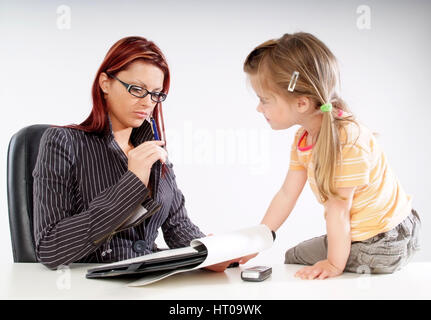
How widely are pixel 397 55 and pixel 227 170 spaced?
1.39 m

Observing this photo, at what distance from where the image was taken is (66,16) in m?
2.87

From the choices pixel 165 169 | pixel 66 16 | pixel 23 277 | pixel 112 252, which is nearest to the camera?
pixel 23 277

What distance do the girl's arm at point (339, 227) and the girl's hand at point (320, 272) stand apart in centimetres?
2

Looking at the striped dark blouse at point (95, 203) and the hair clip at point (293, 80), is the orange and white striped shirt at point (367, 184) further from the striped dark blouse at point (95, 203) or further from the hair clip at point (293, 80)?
the striped dark blouse at point (95, 203)

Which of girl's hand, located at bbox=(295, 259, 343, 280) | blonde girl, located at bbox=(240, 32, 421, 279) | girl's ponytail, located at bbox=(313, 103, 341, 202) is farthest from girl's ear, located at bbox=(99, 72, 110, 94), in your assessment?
girl's hand, located at bbox=(295, 259, 343, 280)

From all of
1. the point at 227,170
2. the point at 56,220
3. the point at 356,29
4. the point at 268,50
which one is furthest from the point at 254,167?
the point at 56,220

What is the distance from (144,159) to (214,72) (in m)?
2.03

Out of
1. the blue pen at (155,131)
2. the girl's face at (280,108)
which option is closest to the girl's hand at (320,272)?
the girl's face at (280,108)

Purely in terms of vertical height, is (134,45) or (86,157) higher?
(134,45)

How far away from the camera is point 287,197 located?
4.68 feet

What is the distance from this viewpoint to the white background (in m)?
3.04

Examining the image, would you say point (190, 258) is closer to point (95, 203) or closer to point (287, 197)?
point (95, 203)

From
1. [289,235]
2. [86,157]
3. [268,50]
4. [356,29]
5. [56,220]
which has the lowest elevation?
[289,235]

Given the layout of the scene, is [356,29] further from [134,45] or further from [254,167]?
[134,45]
